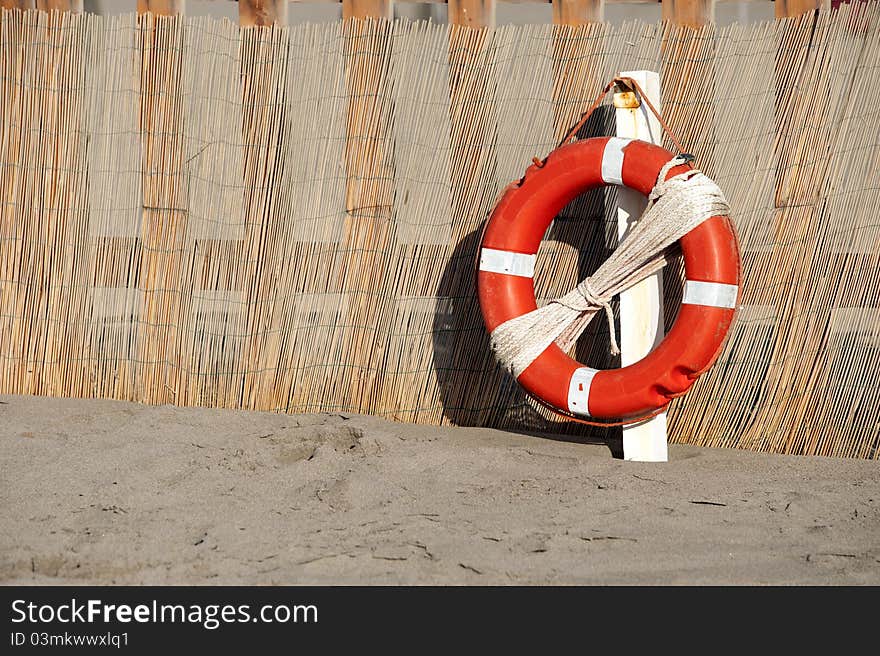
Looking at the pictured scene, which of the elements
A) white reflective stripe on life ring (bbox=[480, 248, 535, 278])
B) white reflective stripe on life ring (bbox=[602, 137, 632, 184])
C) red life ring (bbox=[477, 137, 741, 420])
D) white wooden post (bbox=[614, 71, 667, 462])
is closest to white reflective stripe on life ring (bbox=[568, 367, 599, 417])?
red life ring (bbox=[477, 137, 741, 420])

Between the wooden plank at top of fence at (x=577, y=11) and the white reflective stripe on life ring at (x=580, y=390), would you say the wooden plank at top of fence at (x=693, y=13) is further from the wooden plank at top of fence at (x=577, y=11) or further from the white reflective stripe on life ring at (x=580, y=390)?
the white reflective stripe on life ring at (x=580, y=390)

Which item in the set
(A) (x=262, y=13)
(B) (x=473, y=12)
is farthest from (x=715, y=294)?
(A) (x=262, y=13)

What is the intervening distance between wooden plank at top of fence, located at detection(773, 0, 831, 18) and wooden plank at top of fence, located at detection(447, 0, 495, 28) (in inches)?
36.8

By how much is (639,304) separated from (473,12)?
46.1 inches

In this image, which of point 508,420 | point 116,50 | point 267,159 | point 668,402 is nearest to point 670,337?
point 668,402

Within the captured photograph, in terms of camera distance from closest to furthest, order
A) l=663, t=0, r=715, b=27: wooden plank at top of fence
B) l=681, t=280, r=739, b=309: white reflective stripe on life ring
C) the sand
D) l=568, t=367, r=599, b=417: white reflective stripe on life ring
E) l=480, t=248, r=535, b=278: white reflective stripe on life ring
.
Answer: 1. the sand
2. l=681, t=280, r=739, b=309: white reflective stripe on life ring
3. l=568, t=367, r=599, b=417: white reflective stripe on life ring
4. l=480, t=248, r=535, b=278: white reflective stripe on life ring
5. l=663, t=0, r=715, b=27: wooden plank at top of fence

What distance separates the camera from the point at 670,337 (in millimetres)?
2881

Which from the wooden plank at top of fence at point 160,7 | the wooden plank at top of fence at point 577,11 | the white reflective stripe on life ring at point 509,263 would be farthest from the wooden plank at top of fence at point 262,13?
the white reflective stripe on life ring at point 509,263

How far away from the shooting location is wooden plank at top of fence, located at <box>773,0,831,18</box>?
318 cm

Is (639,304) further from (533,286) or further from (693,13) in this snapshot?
(693,13)

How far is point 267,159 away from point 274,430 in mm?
912

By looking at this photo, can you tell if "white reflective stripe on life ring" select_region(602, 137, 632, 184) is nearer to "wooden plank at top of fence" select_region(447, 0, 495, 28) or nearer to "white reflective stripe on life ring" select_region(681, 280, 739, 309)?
"white reflective stripe on life ring" select_region(681, 280, 739, 309)

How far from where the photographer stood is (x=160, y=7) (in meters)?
3.36

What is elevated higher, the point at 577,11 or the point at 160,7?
the point at 577,11
